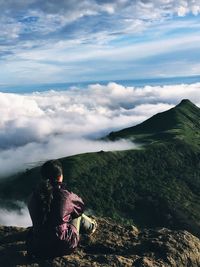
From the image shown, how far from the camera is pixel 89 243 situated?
1181 inches

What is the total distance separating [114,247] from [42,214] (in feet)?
20.5

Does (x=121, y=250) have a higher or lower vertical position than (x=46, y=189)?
lower

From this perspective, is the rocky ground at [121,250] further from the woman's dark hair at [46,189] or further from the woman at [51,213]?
the woman's dark hair at [46,189]

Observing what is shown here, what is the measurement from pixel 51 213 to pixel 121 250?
609 centimetres

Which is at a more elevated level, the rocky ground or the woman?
the woman

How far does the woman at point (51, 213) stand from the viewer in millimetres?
25359

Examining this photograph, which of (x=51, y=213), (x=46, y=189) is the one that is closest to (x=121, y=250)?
(x=51, y=213)

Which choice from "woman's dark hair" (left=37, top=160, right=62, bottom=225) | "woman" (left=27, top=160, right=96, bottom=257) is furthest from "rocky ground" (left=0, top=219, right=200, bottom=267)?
"woman's dark hair" (left=37, top=160, right=62, bottom=225)

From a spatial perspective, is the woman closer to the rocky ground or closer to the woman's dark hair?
the woman's dark hair

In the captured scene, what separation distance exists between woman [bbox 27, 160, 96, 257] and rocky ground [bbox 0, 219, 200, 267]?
1210mm

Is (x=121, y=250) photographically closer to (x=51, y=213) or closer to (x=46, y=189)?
Answer: (x=51, y=213)

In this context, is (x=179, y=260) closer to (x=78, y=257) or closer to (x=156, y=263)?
(x=156, y=263)

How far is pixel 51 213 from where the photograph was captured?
25.4m

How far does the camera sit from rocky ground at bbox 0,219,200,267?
27.0 metres
